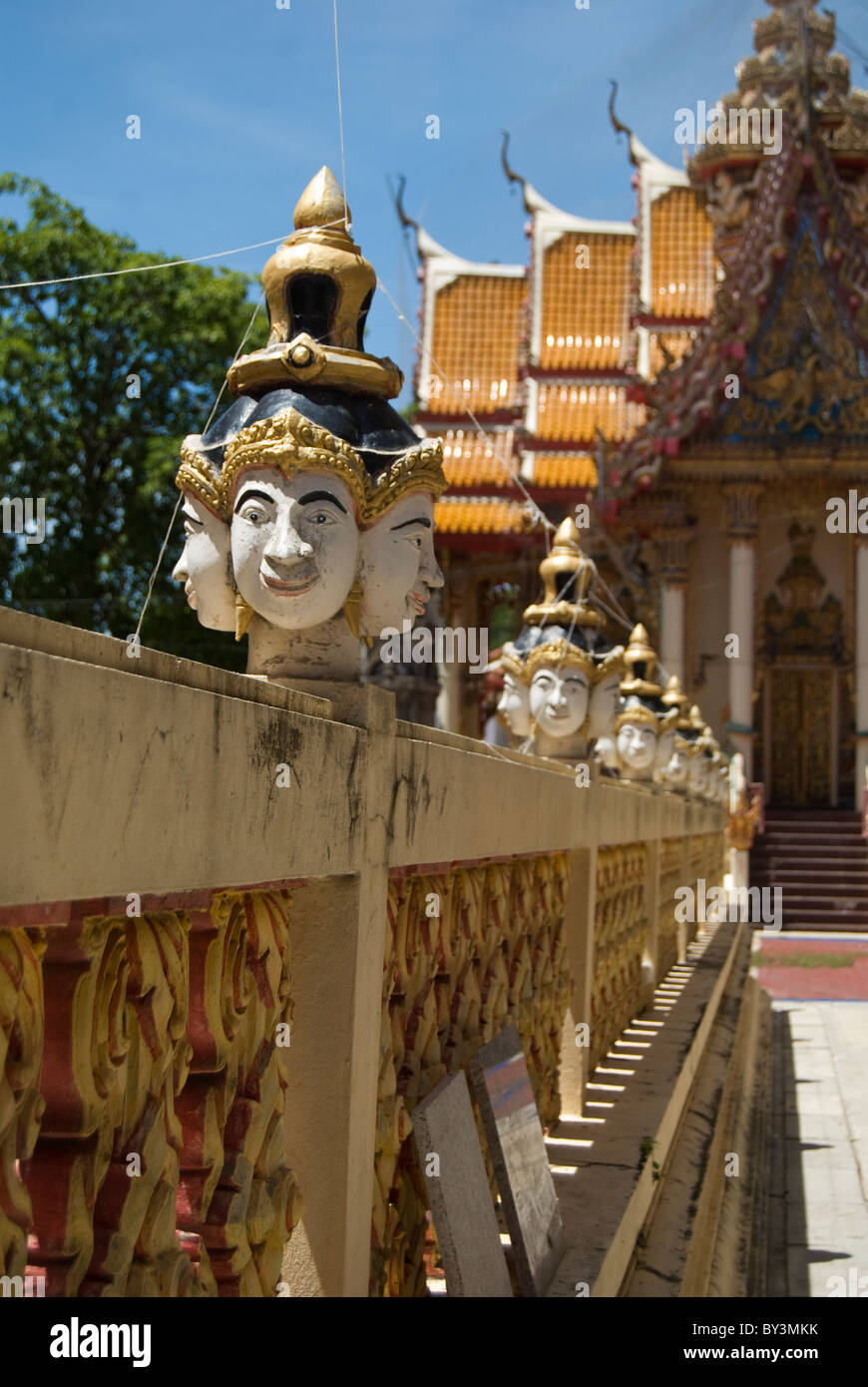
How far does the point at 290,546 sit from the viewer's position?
267 centimetres

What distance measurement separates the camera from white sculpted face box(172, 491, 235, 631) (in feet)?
9.38

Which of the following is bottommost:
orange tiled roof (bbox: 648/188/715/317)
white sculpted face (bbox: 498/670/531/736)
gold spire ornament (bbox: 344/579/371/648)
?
gold spire ornament (bbox: 344/579/371/648)

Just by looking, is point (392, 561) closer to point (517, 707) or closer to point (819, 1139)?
point (517, 707)

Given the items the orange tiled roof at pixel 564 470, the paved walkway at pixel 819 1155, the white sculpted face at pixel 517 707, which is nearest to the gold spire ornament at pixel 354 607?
the paved walkway at pixel 819 1155

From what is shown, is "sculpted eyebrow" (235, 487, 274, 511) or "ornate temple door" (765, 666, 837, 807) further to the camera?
"ornate temple door" (765, 666, 837, 807)

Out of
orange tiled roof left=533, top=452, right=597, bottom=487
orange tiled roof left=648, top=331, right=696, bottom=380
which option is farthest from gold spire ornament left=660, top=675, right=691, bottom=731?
orange tiled roof left=648, top=331, right=696, bottom=380

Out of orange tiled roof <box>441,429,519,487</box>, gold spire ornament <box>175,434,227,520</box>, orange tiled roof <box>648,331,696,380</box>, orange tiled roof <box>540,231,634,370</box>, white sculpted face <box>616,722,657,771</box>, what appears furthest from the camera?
orange tiled roof <box>540,231,634,370</box>

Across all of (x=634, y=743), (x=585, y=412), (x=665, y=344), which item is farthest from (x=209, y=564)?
(x=665, y=344)

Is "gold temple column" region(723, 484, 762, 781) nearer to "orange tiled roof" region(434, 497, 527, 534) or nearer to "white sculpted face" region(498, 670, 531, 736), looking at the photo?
"orange tiled roof" region(434, 497, 527, 534)

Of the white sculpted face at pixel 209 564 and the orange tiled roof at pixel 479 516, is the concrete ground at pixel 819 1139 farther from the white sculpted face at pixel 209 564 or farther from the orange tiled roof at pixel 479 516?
the orange tiled roof at pixel 479 516

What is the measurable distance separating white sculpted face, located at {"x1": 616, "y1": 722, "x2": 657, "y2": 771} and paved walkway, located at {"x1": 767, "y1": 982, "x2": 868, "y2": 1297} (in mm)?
2303

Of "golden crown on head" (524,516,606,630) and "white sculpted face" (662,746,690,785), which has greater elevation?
"golden crown on head" (524,516,606,630)

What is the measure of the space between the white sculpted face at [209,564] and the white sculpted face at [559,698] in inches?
135
